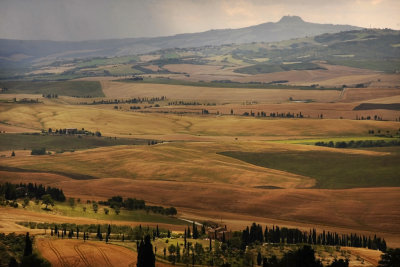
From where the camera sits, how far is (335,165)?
153 metres

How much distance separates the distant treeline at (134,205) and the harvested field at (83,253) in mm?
28009

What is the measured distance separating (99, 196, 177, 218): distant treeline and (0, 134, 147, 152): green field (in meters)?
63.2

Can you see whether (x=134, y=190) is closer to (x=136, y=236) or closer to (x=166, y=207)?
(x=166, y=207)

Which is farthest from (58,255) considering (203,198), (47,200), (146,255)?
(203,198)

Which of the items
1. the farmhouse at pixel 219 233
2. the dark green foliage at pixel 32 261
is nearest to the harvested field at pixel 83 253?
the dark green foliage at pixel 32 261

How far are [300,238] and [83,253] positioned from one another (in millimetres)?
32512

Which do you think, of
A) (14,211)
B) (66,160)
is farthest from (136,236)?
(66,160)

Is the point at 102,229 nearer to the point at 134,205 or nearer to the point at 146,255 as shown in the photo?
the point at 134,205

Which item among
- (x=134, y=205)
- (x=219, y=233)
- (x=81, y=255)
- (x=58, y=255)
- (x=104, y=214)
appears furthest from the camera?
(x=134, y=205)

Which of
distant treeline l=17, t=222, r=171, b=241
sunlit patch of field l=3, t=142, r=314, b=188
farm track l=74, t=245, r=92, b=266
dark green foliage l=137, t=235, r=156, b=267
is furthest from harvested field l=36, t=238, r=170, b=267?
sunlit patch of field l=3, t=142, r=314, b=188

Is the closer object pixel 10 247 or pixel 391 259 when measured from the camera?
pixel 391 259

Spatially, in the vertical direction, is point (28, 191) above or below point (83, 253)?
above

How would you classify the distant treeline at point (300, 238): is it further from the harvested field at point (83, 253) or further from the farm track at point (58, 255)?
the farm track at point (58, 255)

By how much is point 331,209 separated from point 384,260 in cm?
3806
